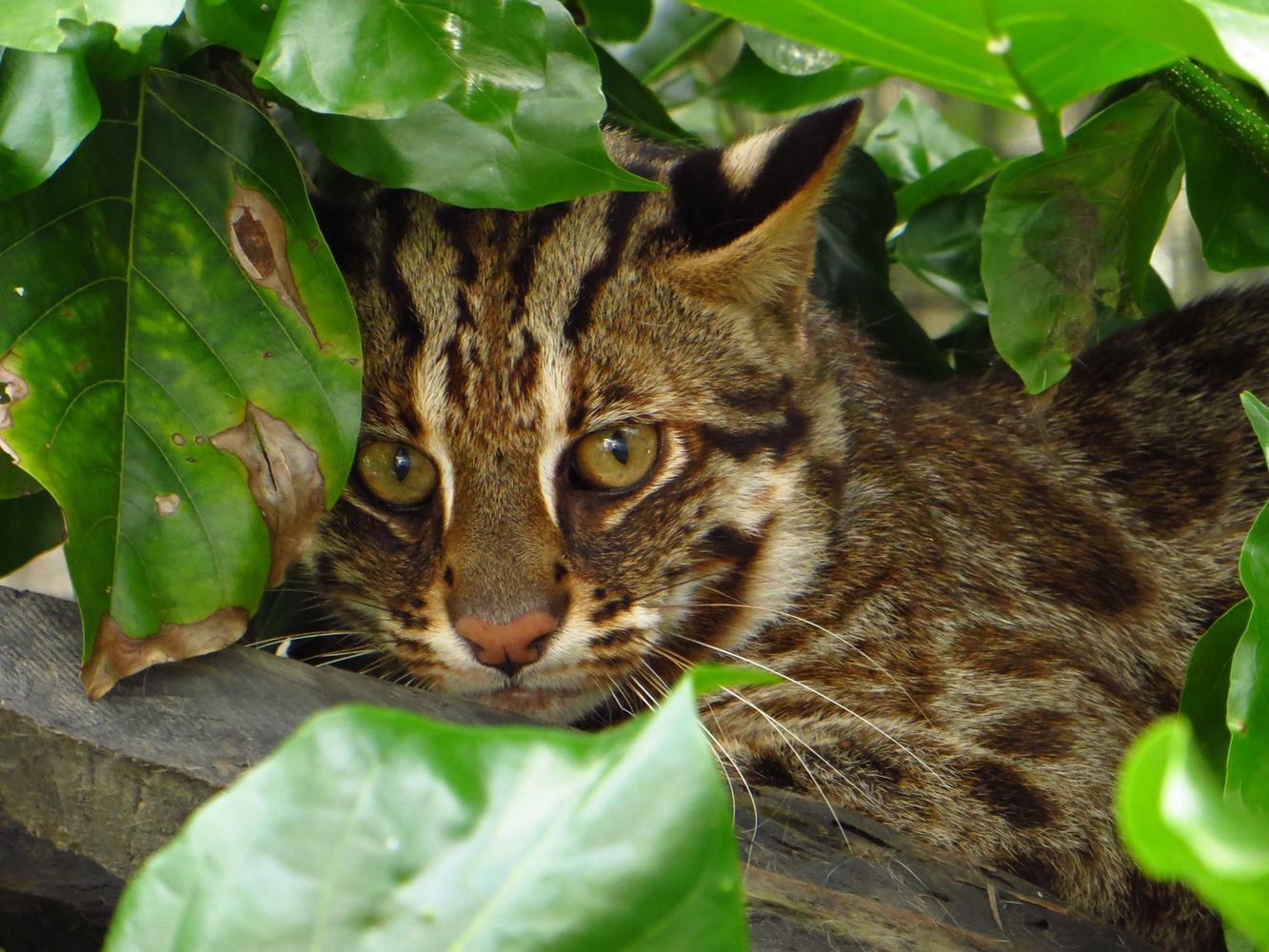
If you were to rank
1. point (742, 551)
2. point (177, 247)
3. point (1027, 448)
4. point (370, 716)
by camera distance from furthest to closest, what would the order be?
point (1027, 448) → point (742, 551) → point (177, 247) → point (370, 716)

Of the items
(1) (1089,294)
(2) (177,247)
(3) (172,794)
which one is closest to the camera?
(3) (172,794)

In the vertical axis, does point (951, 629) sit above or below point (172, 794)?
below

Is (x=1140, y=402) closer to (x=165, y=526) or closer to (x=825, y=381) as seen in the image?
(x=825, y=381)

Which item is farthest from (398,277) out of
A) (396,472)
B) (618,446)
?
(618,446)

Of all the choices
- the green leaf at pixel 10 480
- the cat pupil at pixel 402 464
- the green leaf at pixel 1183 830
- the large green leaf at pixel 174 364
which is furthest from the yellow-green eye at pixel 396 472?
the green leaf at pixel 1183 830

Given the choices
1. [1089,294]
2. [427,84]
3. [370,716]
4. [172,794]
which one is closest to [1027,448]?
[1089,294]

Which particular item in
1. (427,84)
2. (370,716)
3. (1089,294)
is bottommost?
(1089,294)

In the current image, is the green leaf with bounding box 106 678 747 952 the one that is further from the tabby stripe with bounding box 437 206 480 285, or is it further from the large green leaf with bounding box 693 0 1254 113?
the tabby stripe with bounding box 437 206 480 285
